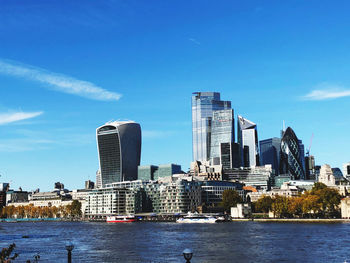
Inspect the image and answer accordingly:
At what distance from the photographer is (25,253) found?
249 feet

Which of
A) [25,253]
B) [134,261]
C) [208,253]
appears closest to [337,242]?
[208,253]

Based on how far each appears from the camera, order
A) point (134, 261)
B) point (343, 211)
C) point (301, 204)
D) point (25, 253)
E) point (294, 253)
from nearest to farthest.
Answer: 1. point (134, 261)
2. point (294, 253)
3. point (25, 253)
4. point (343, 211)
5. point (301, 204)

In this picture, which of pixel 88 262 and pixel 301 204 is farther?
pixel 301 204

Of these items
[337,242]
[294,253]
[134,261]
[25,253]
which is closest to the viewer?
[134,261]

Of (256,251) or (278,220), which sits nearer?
(256,251)

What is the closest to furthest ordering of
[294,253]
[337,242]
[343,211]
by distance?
[294,253]
[337,242]
[343,211]

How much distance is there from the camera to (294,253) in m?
70.5

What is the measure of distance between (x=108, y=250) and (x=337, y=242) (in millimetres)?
43273

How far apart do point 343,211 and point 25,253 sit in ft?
474

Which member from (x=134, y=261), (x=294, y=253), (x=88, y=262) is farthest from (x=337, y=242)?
(x=88, y=262)

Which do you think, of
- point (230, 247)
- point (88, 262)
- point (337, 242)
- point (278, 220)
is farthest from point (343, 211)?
point (88, 262)

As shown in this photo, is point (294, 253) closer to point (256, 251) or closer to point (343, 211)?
point (256, 251)

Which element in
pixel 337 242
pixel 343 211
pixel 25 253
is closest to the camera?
pixel 25 253

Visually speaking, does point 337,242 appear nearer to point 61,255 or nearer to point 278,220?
point 61,255
